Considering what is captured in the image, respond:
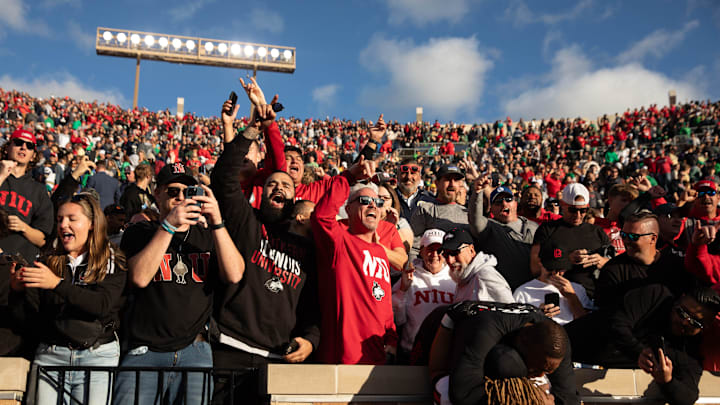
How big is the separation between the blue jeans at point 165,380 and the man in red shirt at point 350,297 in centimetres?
77

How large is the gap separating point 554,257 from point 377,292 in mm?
1874

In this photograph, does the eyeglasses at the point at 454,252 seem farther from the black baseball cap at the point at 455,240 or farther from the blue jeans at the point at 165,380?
the blue jeans at the point at 165,380

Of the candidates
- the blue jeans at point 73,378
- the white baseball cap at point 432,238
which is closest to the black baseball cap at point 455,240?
the white baseball cap at point 432,238

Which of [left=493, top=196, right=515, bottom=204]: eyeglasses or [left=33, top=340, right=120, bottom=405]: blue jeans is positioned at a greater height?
[left=493, top=196, right=515, bottom=204]: eyeglasses

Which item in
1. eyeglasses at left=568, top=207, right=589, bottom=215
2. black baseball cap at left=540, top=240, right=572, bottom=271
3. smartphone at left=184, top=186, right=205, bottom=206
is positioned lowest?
black baseball cap at left=540, top=240, right=572, bottom=271

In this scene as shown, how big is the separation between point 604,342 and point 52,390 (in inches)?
135

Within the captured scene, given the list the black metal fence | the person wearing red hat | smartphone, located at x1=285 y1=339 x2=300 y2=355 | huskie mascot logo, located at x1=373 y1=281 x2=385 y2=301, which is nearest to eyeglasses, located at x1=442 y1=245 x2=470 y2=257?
huskie mascot logo, located at x1=373 y1=281 x2=385 y2=301

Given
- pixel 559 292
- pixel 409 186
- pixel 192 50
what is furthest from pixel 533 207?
pixel 192 50

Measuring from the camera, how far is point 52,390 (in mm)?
2857

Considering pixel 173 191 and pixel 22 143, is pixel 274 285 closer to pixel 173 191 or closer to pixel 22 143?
pixel 173 191

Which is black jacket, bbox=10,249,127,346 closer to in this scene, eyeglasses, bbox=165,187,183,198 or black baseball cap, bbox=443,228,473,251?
eyeglasses, bbox=165,187,183,198

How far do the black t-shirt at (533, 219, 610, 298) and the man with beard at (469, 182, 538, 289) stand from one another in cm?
29

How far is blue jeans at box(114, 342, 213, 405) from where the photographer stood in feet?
9.45

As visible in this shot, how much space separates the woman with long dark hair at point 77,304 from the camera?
284 centimetres
